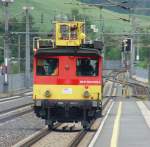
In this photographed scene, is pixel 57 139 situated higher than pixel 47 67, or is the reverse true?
pixel 47 67

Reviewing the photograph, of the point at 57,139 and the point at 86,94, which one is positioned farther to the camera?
the point at 86,94

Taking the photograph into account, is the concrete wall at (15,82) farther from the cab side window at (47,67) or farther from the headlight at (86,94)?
the headlight at (86,94)

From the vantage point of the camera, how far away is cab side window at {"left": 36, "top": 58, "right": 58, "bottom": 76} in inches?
1016

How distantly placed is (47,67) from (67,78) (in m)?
0.87

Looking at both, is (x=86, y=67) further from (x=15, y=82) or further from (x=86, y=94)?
(x=15, y=82)

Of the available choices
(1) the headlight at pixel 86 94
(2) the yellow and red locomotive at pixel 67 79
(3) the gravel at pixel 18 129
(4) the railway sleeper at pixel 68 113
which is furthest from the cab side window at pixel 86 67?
(3) the gravel at pixel 18 129

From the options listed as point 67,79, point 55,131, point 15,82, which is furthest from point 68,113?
point 15,82

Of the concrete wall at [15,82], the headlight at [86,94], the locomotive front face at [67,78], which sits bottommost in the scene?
the concrete wall at [15,82]

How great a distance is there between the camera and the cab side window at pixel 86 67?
84.5 ft

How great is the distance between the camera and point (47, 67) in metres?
26.0

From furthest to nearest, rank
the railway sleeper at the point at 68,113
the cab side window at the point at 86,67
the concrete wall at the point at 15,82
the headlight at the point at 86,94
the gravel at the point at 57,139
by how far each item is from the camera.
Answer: the concrete wall at the point at 15,82, the cab side window at the point at 86,67, the railway sleeper at the point at 68,113, the headlight at the point at 86,94, the gravel at the point at 57,139

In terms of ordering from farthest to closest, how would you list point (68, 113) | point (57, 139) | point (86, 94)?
1. point (68, 113)
2. point (86, 94)
3. point (57, 139)

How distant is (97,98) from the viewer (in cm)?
2533

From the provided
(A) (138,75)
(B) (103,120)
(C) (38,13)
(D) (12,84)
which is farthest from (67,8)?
(B) (103,120)
